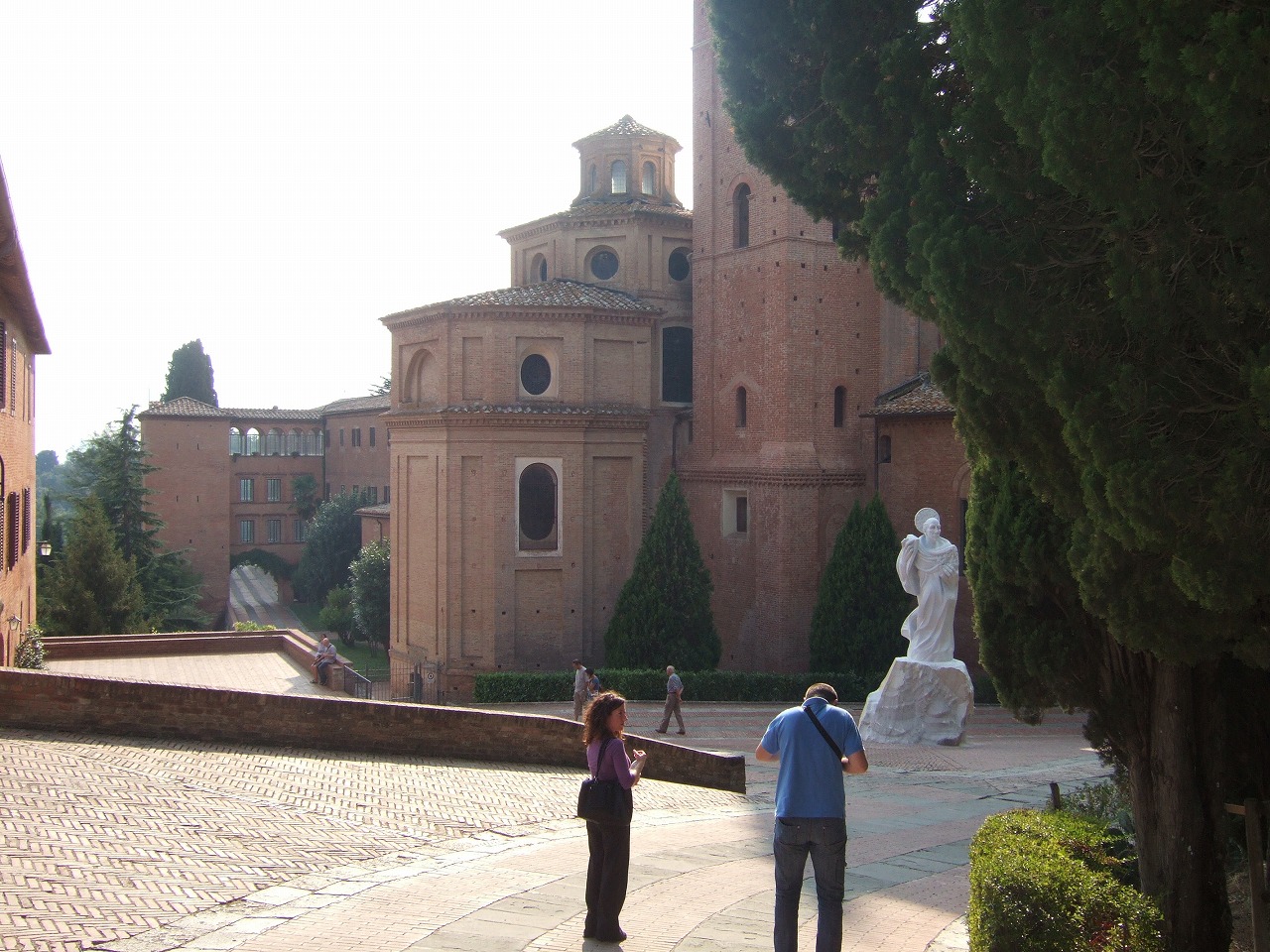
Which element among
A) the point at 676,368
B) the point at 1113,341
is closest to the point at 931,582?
the point at 1113,341

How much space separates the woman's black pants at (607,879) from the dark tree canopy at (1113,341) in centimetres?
310

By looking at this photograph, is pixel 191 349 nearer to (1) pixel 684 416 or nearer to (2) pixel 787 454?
(1) pixel 684 416

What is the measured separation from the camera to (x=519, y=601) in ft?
88.4

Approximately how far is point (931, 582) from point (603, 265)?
1578 cm

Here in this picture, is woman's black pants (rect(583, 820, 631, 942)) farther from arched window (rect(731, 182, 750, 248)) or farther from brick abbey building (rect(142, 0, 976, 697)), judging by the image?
arched window (rect(731, 182, 750, 248))

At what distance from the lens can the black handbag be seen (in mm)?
6449

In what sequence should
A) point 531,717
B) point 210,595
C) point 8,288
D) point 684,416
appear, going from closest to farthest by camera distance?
1. point 531,717
2. point 8,288
3. point 684,416
4. point 210,595

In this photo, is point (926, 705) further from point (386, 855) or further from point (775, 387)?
point (386, 855)

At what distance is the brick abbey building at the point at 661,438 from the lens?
26.1m

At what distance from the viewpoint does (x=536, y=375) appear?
27797 mm

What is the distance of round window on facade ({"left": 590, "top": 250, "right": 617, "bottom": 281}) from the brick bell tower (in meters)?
3.95

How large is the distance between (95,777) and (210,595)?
43.6 meters


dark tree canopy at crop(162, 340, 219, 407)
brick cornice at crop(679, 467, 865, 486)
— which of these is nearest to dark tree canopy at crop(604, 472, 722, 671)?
brick cornice at crop(679, 467, 865, 486)

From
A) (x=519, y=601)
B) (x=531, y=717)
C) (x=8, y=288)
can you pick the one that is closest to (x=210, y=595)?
(x=519, y=601)
